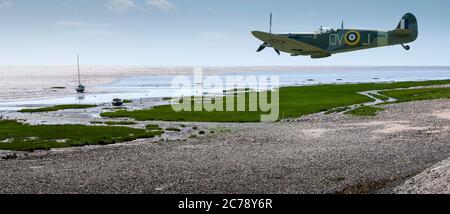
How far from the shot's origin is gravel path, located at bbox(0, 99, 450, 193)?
94.4 ft

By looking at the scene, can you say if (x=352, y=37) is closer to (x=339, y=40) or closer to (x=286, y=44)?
(x=339, y=40)

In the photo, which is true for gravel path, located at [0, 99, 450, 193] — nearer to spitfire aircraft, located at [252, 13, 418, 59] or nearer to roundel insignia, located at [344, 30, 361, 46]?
spitfire aircraft, located at [252, 13, 418, 59]

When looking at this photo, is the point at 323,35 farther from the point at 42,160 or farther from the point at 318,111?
the point at 318,111

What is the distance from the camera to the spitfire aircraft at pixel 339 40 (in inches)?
469

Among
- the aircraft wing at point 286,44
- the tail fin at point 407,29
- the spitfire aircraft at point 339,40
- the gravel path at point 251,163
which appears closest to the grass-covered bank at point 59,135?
the gravel path at point 251,163

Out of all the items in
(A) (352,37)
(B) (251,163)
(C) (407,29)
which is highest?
(C) (407,29)

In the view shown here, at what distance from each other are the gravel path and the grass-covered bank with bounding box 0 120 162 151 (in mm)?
3099

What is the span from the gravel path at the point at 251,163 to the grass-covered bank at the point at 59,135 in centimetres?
310

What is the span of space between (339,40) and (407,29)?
79.6 inches

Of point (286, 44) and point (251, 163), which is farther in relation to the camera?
point (251, 163)

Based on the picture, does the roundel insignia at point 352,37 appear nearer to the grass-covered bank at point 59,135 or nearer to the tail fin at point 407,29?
the tail fin at point 407,29

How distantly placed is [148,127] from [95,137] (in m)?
9.71

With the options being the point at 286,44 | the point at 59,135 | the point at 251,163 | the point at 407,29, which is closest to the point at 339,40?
the point at 286,44

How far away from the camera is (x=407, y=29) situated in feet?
43.2
